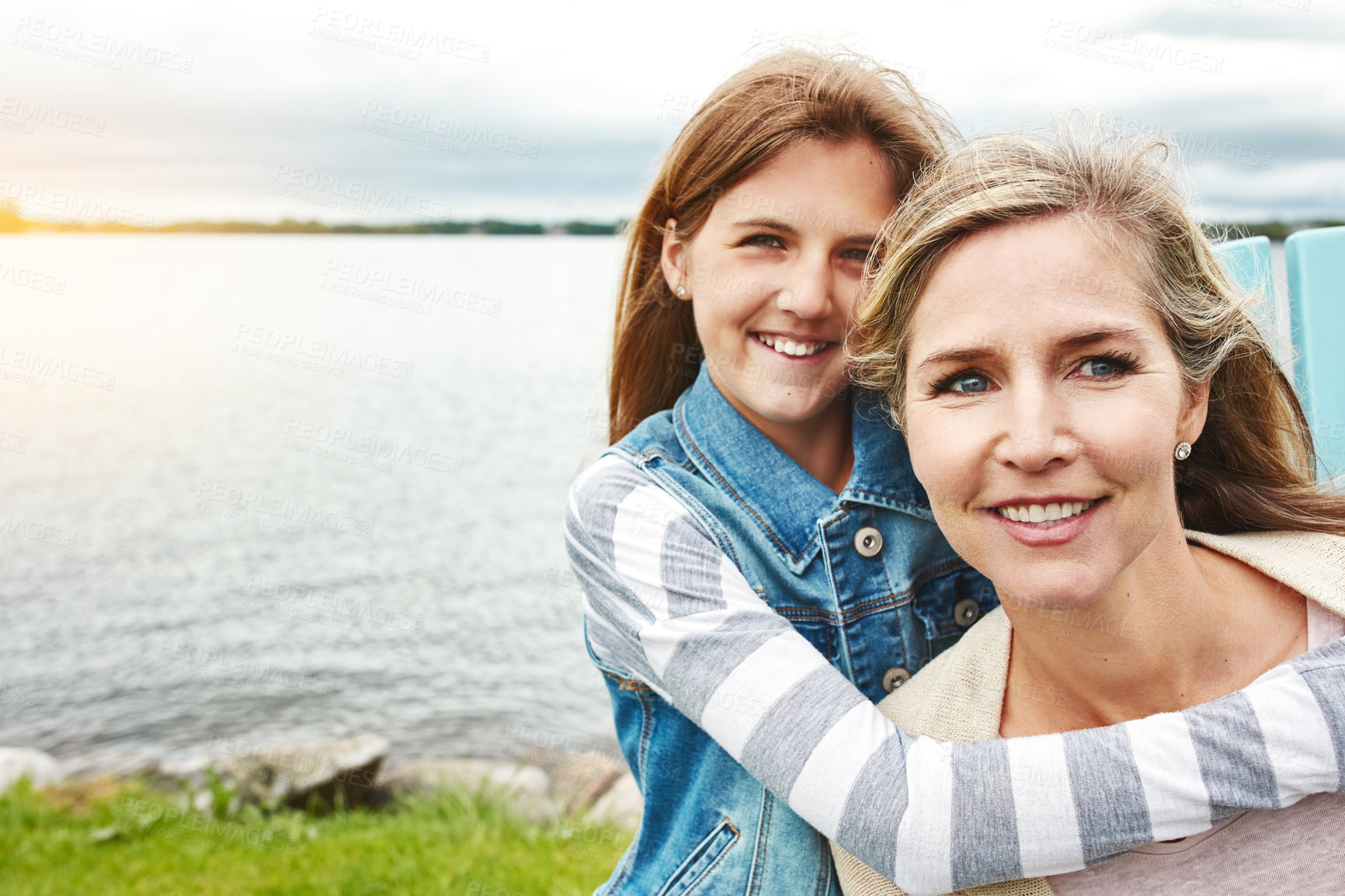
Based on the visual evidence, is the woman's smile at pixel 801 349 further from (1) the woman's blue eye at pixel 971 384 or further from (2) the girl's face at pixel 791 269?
(1) the woman's blue eye at pixel 971 384

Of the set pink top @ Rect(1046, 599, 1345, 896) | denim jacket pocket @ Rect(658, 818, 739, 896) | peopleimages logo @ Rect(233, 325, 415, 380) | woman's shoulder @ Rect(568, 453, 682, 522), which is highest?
woman's shoulder @ Rect(568, 453, 682, 522)

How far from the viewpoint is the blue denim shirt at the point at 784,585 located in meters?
2.28

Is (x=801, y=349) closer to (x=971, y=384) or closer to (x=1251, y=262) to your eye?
(x=971, y=384)

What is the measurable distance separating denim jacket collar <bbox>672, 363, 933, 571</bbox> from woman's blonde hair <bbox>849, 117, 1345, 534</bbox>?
0.19 metres

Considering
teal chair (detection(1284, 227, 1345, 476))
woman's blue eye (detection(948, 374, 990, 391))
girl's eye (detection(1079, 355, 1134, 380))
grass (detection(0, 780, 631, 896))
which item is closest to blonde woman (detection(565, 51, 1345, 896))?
woman's blue eye (detection(948, 374, 990, 391))

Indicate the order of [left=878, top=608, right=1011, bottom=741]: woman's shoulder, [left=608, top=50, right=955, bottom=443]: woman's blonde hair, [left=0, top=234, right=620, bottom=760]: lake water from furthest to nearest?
[left=0, top=234, right=620, bottom=760]: lake water < [left=608, top=50, right=955, bottom=443]: woman's blonde hair < [left=878, top=608, right=1011, bottom=741]: woman's shoulder

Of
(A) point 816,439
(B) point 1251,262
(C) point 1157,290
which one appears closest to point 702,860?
(A) point 816,439

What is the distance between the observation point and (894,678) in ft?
7.66

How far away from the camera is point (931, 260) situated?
188 cm

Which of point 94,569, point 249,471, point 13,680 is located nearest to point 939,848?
point 13,680

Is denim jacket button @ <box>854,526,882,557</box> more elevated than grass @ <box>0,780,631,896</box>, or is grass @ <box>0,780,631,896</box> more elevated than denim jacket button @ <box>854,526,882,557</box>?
denim jacket button @ <box>854,526,882,557</box>

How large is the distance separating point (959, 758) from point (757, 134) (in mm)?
1402

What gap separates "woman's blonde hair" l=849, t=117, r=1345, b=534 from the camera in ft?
5.90

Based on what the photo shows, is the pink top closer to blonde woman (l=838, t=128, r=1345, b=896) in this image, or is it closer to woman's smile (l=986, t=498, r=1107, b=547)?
blonde woman (l=838, t=128, r=1345, b=896)
